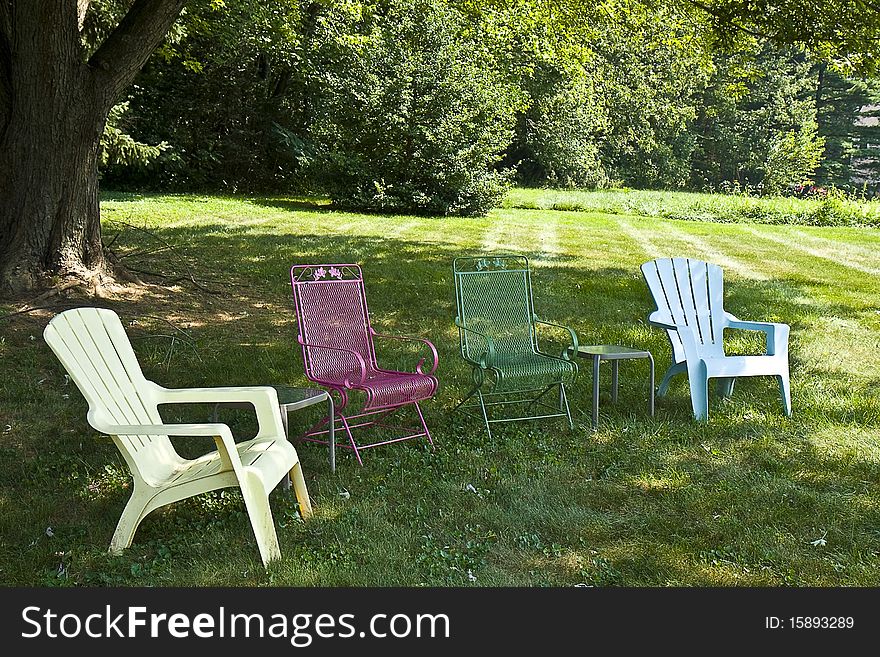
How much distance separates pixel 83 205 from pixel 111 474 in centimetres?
438

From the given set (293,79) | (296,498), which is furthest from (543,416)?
(293,79)

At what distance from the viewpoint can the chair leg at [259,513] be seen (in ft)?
11.6

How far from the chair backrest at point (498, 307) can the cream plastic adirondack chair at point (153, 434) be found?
7.16 feet

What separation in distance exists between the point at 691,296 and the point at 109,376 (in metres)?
4.26

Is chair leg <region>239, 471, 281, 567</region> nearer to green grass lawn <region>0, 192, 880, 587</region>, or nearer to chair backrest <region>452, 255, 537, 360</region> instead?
green grass lawn <region>0, 192, 880, 587</region>

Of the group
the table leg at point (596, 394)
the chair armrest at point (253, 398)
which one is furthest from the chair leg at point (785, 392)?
the chair armrest at point (253, 398)

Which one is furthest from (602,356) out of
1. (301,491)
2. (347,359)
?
(301,491)

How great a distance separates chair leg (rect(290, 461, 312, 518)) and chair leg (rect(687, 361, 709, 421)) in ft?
9.33

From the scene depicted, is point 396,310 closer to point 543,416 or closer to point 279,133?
point 543,416

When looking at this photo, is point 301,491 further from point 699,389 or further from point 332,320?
point 699,389

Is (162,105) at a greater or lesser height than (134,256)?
greater

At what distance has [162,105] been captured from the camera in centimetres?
2309

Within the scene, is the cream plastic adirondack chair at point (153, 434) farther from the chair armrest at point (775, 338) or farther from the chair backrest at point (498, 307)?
the chair armrest at point (775, 338)

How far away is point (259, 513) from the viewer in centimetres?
359
